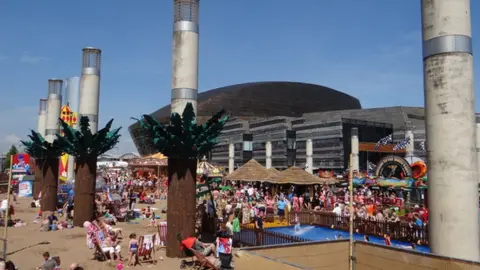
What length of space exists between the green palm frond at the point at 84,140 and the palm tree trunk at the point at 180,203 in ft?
25.3

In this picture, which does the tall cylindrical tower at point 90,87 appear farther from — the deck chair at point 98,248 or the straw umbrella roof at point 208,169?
the straw umbrella roof at point 208,169

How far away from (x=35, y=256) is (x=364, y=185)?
1004 inches

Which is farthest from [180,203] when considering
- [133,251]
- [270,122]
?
[270,122]

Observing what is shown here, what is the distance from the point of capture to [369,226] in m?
18.8

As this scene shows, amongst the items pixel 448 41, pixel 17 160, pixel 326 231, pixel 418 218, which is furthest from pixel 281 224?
pixel 17 160

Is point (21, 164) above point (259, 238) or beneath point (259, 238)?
above

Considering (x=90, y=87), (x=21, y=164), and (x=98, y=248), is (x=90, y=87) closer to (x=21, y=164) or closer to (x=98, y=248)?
(x=98, y=248)

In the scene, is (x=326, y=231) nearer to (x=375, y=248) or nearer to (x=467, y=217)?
(x=467, y=217)

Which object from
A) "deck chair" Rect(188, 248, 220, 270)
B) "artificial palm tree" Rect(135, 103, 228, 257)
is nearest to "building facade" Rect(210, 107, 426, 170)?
"artificial palm tree" Rect(135, 103, 228, 257)

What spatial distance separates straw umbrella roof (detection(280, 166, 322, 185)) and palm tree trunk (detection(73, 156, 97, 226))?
502 inches

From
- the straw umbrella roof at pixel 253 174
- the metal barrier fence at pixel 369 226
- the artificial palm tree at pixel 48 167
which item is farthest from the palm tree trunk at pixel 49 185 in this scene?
the metal barrier fence at pixel 369 226

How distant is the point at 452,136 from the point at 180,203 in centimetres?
830

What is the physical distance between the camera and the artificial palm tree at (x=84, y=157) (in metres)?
19.0

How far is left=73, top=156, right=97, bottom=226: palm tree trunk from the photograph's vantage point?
62.2 feet
